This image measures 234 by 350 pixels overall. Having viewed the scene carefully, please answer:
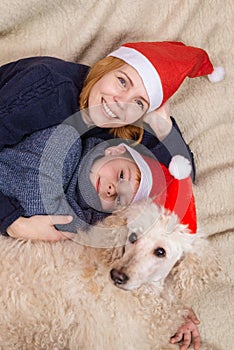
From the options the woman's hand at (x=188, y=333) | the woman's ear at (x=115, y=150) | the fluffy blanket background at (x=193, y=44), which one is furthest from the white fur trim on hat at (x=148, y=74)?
the woman's hand at (x=188, y=333)

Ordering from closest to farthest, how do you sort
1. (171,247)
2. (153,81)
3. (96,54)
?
(171,247) < (153,81) < (96,54)

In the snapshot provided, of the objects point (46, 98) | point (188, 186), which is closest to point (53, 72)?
point (46, 98)

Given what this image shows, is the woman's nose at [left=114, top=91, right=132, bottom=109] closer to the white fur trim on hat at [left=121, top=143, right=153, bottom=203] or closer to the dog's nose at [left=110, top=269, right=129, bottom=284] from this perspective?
the white fur trim on hat at [left=121, top=143, right=153, bottom=203]

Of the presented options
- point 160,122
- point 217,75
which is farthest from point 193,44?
point 160,122

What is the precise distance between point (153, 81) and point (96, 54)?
332 mm

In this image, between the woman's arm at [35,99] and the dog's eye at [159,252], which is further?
the woman's arm at [35,99]

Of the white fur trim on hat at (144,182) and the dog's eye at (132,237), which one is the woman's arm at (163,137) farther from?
the dog's eye at (132,237)

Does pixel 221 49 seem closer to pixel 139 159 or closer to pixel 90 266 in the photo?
pixel 139 159

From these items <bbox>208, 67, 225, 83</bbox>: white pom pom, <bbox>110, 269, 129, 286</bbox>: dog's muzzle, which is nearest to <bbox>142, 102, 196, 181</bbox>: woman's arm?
<bbox>208, 67, 225, 83</bbox>: white pom pom

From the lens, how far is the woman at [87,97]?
4.24 feet

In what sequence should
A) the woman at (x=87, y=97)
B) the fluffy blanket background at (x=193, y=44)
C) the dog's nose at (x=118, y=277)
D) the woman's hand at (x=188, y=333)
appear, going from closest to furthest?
the dog's nose at (x=118, y=277), the woman at (x=87, y=97), the woman's hand at (x=188, y=333), the fluffy blanket background at (x=193, y=44)

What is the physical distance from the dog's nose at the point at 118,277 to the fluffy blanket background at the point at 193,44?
0.40 metres

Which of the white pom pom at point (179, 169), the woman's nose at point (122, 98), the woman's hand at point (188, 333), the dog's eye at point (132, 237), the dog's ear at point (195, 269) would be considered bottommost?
the woman's hand at point (188, 333)

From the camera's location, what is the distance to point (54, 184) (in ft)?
4.21
